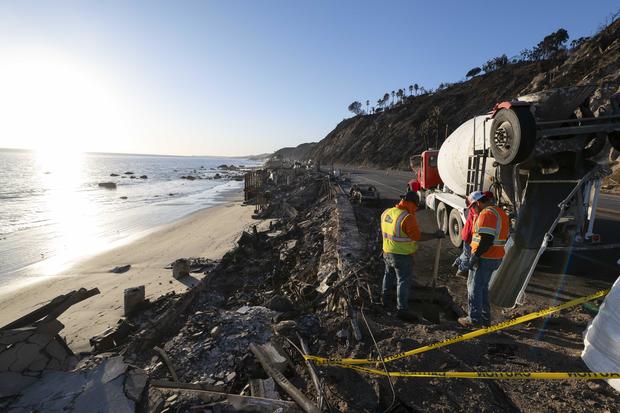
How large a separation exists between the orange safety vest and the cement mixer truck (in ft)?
4.85

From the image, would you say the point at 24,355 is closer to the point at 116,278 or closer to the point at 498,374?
the point at 498,374

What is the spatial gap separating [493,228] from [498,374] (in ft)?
7.30

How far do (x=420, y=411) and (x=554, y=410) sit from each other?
4.25 feet

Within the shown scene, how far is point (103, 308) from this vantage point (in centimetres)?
905

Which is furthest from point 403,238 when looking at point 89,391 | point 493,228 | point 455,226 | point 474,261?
point 455,226

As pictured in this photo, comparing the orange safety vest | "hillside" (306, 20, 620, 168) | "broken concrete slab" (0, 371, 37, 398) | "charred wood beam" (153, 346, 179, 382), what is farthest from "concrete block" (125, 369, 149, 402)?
"hillside" (306, 20, 620, 168)

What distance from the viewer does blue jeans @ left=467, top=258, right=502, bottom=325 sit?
5.07 meters

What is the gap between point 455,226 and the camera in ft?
31.9

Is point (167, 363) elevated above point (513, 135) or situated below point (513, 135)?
below

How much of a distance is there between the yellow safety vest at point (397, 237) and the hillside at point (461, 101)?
3078cm

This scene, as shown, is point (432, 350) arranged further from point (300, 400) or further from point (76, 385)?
point (76, 385)

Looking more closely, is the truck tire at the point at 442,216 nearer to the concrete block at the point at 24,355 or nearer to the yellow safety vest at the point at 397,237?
the yellow safety vest at the point at 397,237

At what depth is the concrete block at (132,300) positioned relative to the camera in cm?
818

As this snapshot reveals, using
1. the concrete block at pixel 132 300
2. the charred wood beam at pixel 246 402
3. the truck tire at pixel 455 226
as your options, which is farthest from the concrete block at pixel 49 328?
the truck tire at pixel 455 226
